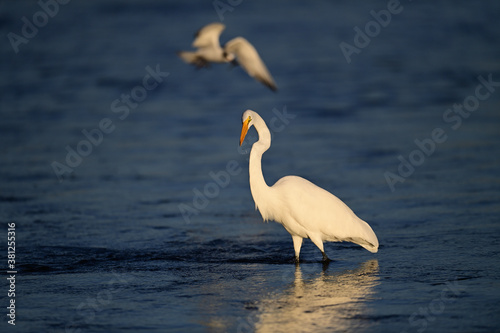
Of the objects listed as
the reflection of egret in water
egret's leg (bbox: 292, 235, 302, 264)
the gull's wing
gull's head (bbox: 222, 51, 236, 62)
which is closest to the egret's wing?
gull's head (bbox: 222, 51, 236, 62)

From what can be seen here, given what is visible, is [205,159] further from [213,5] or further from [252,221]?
[213,5]

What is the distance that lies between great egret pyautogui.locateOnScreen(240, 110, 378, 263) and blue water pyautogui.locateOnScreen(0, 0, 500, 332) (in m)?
0.28

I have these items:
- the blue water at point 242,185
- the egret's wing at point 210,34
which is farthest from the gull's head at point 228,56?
Answer: the blue water at point 242,185

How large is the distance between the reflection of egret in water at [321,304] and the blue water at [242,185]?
2cm

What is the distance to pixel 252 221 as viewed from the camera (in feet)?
30.0

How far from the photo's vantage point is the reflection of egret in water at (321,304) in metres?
5.58

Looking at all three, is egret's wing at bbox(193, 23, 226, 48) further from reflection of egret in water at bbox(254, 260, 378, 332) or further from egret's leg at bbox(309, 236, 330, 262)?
reflection of egret in water at bbox(254, 260, 378, 332)

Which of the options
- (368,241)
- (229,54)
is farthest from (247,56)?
(368,241)

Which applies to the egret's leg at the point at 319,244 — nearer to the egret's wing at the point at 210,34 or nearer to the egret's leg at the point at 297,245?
the egret's leg at the point at 297,245

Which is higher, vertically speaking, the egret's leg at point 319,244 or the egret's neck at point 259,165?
the egret's neck at point 259,165

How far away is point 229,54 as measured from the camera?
10.6 m

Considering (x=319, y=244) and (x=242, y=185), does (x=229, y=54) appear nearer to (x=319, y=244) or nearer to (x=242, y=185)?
(x=242, y=185)

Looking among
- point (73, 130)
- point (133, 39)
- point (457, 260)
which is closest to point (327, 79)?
point (73, 130)

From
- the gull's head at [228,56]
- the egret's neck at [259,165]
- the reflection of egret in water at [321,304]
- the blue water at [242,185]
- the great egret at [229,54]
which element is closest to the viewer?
the reflection of egret in water at [321,304]
